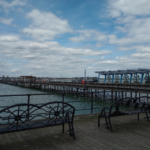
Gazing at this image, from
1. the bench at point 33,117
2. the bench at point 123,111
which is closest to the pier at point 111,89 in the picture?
the bench at point 123,111

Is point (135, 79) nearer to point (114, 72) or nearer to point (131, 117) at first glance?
point (114, 72)

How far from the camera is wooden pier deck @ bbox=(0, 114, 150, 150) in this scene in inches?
127

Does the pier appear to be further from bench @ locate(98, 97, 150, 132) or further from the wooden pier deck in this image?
the wooden pier deck

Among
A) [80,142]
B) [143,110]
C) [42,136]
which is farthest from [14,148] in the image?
[143,110]

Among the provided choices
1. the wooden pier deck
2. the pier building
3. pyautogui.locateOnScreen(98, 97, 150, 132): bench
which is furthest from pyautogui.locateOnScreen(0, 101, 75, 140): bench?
the pier building

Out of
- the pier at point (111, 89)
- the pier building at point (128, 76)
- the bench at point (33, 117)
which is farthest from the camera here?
the pier building at point (128, 76)

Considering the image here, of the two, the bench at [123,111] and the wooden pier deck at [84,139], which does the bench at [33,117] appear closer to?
the wooden pier deck at [84,139]

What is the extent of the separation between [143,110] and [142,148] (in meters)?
2.09

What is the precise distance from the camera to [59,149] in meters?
3.10

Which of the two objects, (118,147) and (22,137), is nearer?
(118,147)

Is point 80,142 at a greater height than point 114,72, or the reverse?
point 114,72

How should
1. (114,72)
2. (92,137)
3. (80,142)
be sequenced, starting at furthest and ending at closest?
(114,72) → (92,137) → (80,142)

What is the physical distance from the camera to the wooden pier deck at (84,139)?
3.22 m

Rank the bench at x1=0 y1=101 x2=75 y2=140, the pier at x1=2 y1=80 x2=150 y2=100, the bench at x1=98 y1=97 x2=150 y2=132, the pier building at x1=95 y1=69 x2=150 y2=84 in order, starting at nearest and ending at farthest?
1. the bench at x1=0 y1=101 x2=75 y2=140
2. the bench at x1=98 y1=97 x2=150 y2=132
3. the pier at x1=2 y1=80 x2=150 y2=100
4. the pier building at x1=95 y1=69 x2=150 y2=84
